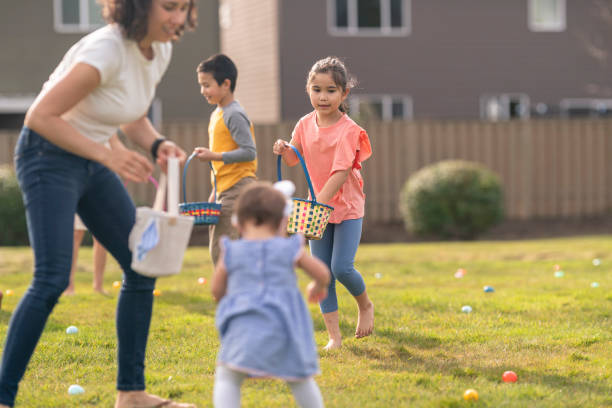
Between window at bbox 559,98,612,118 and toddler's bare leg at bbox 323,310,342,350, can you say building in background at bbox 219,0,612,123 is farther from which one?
toddler's bare leg at bbox 323,310,342,350

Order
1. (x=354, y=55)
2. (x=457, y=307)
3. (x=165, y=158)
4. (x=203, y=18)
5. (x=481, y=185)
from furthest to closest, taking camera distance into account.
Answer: (x=354, y=55)
(x=203, y=18)
(x=481, y=185)
(x=457, y=307)
(x=165, y=158)

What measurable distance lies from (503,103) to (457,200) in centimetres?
778

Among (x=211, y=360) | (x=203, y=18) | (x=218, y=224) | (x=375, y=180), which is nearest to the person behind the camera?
(x=211, y=360)

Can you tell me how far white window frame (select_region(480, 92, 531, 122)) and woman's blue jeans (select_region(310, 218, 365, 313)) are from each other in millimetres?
16280

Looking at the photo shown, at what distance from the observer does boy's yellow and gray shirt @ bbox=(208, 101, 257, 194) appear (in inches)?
209

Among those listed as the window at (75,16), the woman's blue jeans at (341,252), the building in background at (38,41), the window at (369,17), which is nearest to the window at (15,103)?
the building in background at (38,41)

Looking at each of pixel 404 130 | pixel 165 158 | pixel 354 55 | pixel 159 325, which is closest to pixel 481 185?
pixel 404 130

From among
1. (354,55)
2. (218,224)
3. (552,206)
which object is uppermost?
(354,55)

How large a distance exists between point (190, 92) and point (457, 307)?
1285 centimetres

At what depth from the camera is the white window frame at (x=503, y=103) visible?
67.9ft

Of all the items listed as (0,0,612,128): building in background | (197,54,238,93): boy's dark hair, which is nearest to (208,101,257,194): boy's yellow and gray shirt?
(197,54,238,93): boy's dark hair

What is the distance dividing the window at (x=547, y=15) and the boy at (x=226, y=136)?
17.0m

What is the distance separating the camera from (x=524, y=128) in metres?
16.2

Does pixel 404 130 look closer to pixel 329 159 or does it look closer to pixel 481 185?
pixel 481 185
